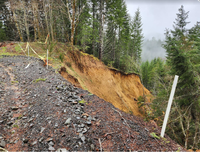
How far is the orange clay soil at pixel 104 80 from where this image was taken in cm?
1167

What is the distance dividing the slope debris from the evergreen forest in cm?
283

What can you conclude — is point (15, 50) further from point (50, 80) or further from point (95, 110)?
point (95, 110)

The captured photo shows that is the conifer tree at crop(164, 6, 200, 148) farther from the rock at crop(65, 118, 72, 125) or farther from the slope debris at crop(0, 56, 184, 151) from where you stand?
the rock at crop(65, 118, 72, 125)

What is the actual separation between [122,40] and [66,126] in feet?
68.3

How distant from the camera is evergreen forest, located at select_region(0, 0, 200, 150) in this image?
5.88 m

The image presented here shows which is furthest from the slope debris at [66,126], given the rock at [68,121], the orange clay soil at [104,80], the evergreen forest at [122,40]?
the orange clay soil at [104,80]

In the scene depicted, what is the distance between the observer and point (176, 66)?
21.3 feet

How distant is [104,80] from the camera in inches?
547

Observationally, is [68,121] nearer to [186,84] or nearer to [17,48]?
[186,84]

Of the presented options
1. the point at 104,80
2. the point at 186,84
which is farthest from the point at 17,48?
the point at 186,84

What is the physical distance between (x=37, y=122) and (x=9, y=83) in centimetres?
401

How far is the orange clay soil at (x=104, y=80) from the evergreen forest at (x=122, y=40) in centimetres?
159

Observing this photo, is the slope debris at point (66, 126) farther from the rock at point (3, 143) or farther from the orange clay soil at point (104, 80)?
the orange clay soil at point (104, 80)

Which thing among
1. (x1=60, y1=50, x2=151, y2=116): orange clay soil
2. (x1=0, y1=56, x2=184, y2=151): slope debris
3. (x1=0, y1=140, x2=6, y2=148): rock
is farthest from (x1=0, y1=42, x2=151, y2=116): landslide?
(x1=0, y1=140, x2=6, y2=148): rock
